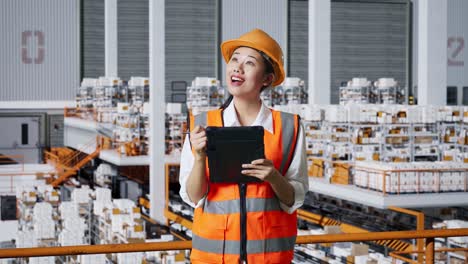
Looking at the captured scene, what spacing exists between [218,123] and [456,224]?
398 inches

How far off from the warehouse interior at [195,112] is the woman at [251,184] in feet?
4.09

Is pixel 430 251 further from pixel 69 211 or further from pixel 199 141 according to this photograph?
pixel 69 211

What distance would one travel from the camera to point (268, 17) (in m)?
33.1

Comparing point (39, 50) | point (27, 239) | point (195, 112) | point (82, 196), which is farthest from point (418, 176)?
point (39, 50)

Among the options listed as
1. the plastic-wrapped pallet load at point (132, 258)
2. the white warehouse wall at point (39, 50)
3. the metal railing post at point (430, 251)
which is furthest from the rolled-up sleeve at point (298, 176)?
the white warehouse wall at point (39, 50)

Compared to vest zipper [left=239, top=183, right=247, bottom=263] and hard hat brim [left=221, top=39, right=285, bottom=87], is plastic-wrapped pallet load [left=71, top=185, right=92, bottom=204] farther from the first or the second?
vest zipper [left=239, top=183, right=247, bottom=263]

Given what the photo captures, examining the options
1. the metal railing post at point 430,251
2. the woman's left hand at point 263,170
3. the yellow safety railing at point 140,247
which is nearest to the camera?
the woman's left hand at point 263,170

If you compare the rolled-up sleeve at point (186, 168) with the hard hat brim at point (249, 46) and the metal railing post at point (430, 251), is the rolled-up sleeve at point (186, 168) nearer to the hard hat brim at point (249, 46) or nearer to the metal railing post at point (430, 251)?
the hard hat brim at point (249, 46)

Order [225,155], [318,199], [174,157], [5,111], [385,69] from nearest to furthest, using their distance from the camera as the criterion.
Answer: [225,155] < [318,199] < [174,157] < [5,111] < [385,69]

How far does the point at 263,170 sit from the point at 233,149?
104 mm

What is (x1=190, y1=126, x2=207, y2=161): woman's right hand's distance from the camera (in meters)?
1.93

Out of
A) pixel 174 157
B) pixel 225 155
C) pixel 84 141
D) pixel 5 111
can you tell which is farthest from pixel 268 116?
pixel 5 111

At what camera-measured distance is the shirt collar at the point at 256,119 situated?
6.82 ft

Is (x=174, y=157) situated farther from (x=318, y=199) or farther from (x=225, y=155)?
(x=225, y=155)
